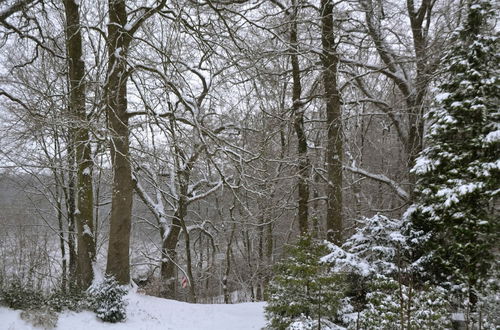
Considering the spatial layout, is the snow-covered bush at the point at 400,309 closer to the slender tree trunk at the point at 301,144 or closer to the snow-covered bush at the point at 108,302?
the slender tree trunk at the point at 301,144

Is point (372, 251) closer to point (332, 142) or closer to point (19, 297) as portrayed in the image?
point (332, 142)

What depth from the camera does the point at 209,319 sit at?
29.3 feet

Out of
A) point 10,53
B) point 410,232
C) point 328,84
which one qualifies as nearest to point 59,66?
point 10,53

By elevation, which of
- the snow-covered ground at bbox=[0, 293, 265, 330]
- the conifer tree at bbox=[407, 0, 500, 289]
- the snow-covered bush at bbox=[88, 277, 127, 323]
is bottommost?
the snow-covered ground at bbox=[0, 293, 265, 330]

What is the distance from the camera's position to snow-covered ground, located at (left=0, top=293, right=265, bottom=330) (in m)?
7.09

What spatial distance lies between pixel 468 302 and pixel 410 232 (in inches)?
65.4

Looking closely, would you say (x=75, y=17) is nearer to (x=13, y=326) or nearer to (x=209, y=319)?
(x=13, y=326)

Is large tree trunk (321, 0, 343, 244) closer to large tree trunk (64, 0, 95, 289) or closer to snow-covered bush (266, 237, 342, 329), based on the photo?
snow-covered bush (266, 237, 342, 329)

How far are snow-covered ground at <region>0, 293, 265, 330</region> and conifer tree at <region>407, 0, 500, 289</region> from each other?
3.97 m

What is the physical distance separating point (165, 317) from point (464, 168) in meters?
6.76

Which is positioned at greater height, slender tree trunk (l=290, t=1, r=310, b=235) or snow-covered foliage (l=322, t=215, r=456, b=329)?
slender tree trunk (l=290, t=1, r=310, b=235)

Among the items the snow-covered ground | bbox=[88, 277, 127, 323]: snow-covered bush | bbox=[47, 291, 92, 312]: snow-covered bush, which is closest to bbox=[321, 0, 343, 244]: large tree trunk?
the snow-covered ground

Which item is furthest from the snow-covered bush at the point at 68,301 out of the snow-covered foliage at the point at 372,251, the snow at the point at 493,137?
the snow at the point at 493,137

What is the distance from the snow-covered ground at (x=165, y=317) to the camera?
7086 mm
